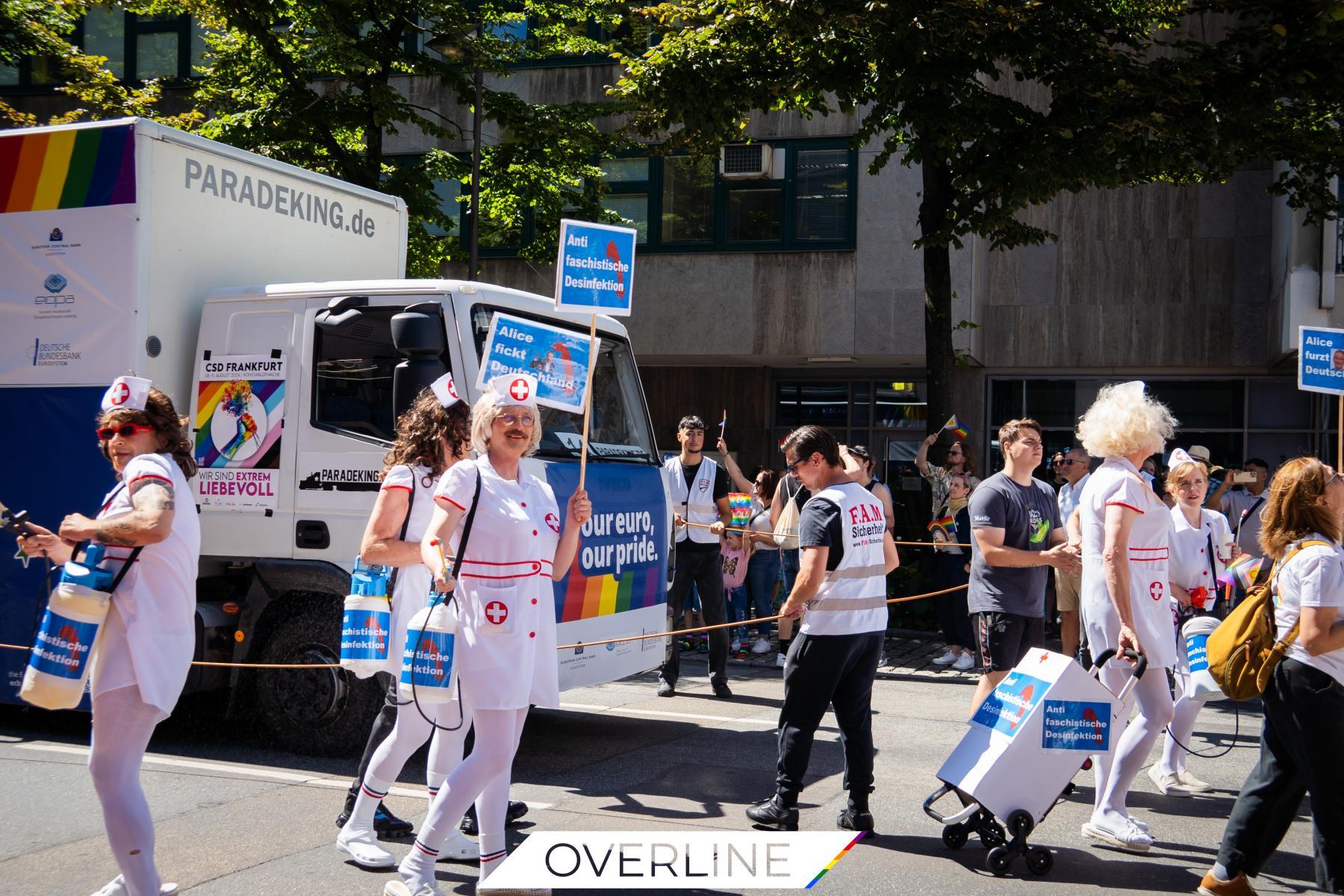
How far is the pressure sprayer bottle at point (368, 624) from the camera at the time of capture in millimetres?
5641

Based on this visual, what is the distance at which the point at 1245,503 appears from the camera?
13.8 metres

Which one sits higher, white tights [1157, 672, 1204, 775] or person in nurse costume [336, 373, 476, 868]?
person in nurse costume [336, 373, 476, 868]

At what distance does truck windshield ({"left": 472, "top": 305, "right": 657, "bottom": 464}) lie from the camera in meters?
7.53

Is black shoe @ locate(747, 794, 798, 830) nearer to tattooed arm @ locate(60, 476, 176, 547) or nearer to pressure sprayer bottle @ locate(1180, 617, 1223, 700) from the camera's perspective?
pressure sprayer bottle @ locate(1180, 617, 1223, 700)

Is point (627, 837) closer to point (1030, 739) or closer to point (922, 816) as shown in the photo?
point (1030, 739)

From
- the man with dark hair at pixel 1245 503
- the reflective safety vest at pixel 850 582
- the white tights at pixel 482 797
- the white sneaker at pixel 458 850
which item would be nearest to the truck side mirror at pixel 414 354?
the reflective safety vest at pixel 850 582

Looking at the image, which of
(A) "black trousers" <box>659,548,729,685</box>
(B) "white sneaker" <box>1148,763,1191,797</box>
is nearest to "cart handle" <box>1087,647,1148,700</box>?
(B) "white sneaker" <box>1148,763,1191,797</box>

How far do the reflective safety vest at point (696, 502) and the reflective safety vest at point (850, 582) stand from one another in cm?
420

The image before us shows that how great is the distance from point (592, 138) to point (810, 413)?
6664 mm

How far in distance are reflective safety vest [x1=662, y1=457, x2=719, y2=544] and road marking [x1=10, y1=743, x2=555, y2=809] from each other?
12.7ft

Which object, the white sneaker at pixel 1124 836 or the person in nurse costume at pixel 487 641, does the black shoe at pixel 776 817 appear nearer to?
the white sneaker at pixel 1124 836

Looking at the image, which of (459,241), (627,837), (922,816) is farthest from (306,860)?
(459,241)

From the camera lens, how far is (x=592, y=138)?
656 inches

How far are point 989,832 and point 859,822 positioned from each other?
0.62 m
